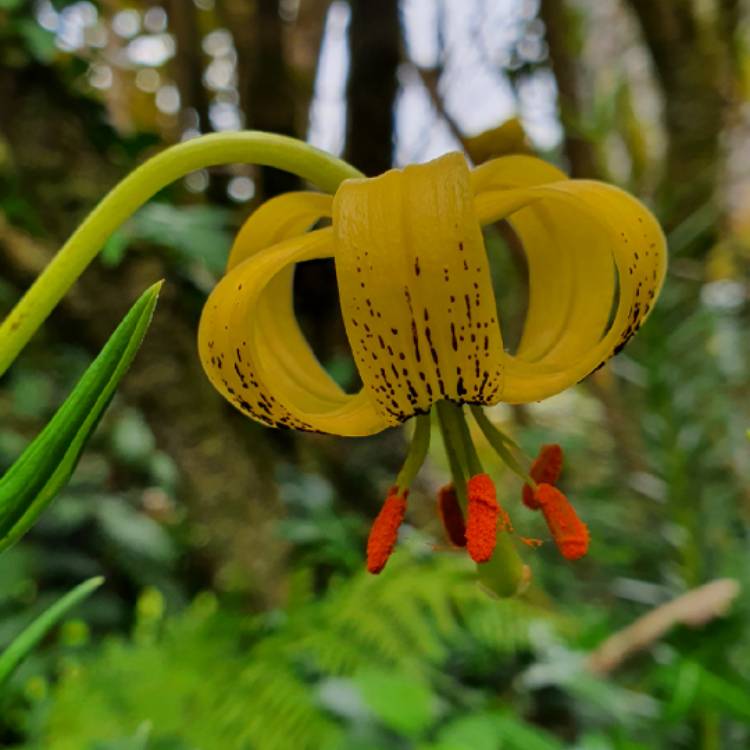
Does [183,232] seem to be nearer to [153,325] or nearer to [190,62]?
[153,325]

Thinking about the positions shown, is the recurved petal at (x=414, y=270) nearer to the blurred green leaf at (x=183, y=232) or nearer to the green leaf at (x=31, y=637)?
the green leaf at (x=31, y=637)

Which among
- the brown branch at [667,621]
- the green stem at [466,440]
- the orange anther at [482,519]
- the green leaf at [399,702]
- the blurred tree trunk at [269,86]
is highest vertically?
the blurred tree trunk at [269,86]

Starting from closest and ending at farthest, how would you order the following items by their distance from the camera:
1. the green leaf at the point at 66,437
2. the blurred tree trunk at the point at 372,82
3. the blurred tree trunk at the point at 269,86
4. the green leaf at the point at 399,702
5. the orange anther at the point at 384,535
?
1. the green leaf at the point at 66,437
2. the orange anther at the point at 384,535
3. the green leaf at the point at 399,702
4. the blurred tree trunk at the point at 269,86
5. the blurred tree trunk at the point at 372,82

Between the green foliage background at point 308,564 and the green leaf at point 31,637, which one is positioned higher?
the green leaf at point 31,637

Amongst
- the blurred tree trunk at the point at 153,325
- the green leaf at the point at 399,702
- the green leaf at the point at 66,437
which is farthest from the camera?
the blurred tree trunk at the point at 153,325

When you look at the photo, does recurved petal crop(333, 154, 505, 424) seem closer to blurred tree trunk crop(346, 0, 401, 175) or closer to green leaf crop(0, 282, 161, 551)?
green leaf crop(0, 282, 161, 551)

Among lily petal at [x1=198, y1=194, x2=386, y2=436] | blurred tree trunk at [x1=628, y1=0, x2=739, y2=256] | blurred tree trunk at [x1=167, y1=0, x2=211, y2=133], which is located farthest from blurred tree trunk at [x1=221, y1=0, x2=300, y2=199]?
lily petal at [x1=198, y1=194, x2=386, y2=436]

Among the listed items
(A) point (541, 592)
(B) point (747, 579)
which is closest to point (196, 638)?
(A) point (541, 592)

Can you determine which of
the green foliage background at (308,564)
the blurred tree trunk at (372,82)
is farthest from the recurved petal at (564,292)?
the blurred tree trunk at (372,82)

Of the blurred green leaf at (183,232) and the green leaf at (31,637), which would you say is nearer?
the green leaf at (31,637)
